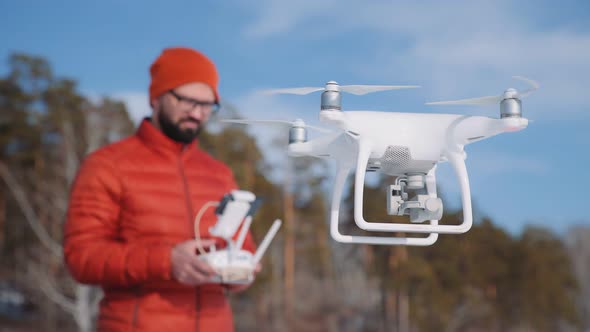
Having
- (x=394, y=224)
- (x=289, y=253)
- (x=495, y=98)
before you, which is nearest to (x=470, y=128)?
(x=495, y=98)

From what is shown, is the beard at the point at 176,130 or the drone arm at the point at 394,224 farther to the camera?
the beard at the point at 176,130

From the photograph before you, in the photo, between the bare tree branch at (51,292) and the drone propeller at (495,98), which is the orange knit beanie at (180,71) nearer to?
the drone propeller at (495,98)

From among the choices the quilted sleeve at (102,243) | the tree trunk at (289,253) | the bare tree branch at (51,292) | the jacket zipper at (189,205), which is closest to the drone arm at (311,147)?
the quilted sleeve at (102,243)

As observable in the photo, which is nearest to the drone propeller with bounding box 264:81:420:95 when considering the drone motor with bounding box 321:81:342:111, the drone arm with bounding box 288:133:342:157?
the drone motor with bounding box 321:81:342:111

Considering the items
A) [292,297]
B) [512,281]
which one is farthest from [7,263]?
[512,281]

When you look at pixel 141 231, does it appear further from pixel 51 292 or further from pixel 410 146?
pixel 51 292

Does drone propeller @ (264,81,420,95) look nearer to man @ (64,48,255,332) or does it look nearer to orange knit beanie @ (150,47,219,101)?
man @ (64,48,255,332)
